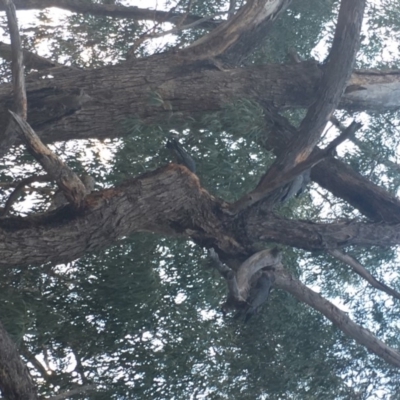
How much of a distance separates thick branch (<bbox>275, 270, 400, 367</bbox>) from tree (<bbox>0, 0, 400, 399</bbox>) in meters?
0.01

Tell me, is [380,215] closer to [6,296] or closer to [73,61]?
[6,296]

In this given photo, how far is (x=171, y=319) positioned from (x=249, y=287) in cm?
125

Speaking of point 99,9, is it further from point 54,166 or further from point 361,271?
point 361,271

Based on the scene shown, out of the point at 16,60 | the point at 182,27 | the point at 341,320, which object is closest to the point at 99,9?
the point at 182,27

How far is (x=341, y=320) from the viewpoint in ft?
19.2

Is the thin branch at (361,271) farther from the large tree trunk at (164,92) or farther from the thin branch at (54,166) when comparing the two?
the thin branch at (54,166)

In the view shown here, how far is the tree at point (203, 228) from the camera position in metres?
5.15

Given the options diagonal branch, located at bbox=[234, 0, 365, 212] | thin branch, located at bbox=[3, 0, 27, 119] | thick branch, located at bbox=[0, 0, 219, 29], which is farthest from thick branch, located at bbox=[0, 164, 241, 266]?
thick branch, located at bbox=[0, 0, 219, 29]

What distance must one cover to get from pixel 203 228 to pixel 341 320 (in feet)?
5.21

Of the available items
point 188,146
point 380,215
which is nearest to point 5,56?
point 188,146

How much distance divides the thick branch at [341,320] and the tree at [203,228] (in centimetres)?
1

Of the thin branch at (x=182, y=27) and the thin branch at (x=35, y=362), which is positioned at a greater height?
the thin branch at (x=182, y=27)

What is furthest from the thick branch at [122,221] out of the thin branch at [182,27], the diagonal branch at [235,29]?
the thin branch at [182,27]

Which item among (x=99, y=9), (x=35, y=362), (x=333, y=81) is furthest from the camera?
(x=99, y=9)
